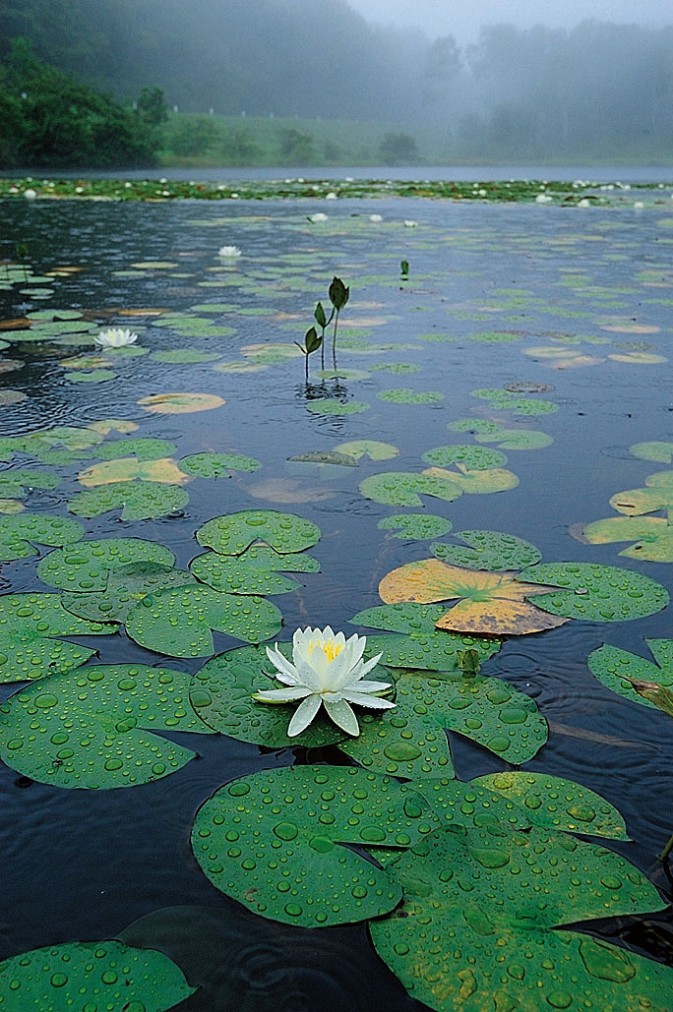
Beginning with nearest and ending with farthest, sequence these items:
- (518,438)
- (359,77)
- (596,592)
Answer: (596,592)
(518,438)
(359,77)

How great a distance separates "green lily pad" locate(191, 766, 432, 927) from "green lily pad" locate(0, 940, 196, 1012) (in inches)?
4.5

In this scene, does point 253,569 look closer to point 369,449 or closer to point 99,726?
point 99,726

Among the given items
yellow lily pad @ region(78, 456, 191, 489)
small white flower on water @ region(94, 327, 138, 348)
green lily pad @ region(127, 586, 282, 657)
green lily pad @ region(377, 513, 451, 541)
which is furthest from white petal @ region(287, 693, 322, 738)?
small white flower on water @ region(94, 327, 138, 348)

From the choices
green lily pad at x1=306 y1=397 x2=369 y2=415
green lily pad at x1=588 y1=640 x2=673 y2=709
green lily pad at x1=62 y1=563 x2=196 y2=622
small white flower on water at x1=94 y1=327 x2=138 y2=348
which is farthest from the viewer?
small white flower on water at x1=94 y1=327 x2=138 y2=348

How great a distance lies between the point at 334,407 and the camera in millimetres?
2781

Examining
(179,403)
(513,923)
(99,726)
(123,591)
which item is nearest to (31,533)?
(123,591)

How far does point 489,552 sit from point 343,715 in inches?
26.5

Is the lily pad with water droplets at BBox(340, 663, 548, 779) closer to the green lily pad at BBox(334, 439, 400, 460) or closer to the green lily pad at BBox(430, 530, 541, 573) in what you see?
the green lily pad at BBox(430, 530, 541, 573)

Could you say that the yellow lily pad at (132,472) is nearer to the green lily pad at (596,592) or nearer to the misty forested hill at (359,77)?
the green lily pad at (596,592)

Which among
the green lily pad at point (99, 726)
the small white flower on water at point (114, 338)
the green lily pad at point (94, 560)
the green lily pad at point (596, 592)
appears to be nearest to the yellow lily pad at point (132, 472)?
the green lily pad at point (94, 560)

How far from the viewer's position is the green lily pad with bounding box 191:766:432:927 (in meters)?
0.86

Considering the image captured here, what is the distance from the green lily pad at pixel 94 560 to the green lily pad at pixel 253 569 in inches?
3.3

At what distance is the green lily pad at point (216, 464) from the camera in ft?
7.08

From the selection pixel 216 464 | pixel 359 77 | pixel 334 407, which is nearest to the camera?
pixel 216 464
